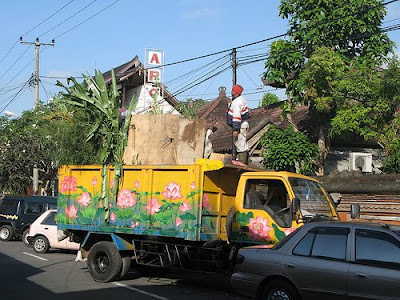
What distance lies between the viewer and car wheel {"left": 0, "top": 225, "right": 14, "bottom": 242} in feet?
72.9

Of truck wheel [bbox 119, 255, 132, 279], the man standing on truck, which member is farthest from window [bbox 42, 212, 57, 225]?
the man standing on truck

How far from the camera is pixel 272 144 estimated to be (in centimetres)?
1916

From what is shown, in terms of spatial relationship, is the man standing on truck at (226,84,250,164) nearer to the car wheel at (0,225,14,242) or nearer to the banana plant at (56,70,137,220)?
the banana plant at (56,70,137,220)

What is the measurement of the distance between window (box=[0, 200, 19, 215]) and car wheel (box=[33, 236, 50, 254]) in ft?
15.3

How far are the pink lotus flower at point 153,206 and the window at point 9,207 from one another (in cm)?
1312

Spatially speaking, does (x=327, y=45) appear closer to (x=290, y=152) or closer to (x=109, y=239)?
(x=290, y=152)

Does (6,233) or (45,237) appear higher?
(45,237)

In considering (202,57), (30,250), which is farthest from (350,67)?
(30,250)

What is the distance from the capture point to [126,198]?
1085 centimetres

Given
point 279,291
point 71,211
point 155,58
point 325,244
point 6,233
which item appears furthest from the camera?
point 155,58

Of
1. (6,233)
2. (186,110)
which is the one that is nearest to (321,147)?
(186,110)

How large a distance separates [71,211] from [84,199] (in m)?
0.47

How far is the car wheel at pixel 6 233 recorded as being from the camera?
22219 mm

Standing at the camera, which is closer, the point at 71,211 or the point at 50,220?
the point at 71,211
